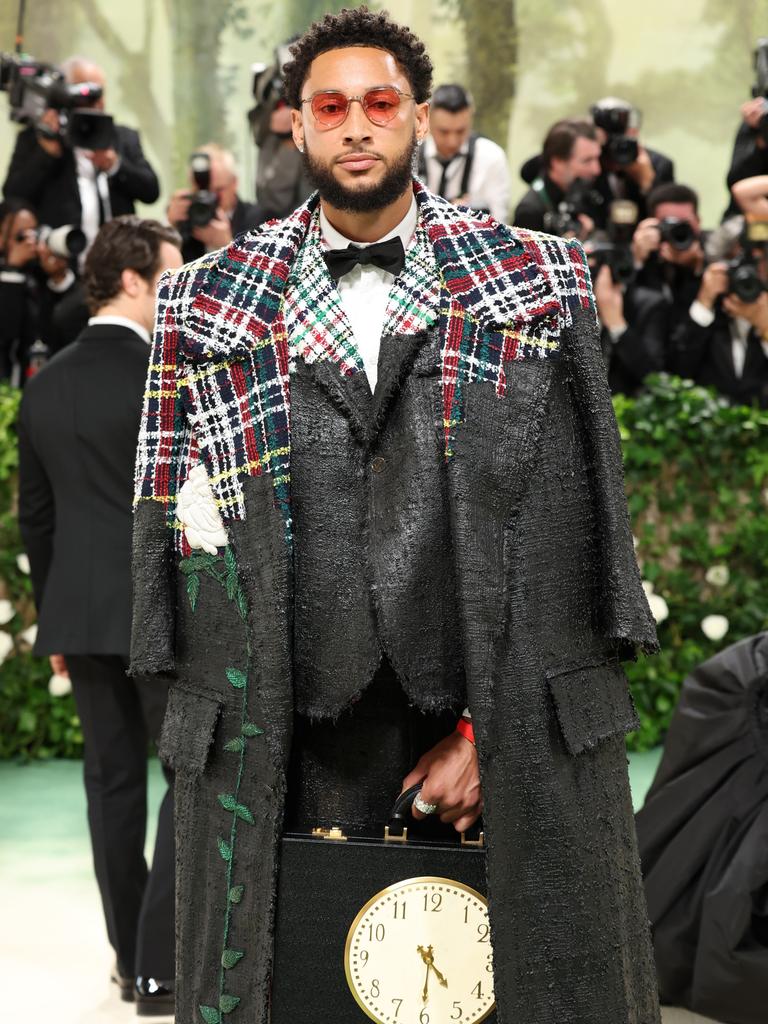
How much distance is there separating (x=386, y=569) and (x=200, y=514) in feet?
0.94

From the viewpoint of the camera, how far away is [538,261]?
7.41 ft

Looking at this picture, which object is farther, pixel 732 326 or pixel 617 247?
pixel 617 247

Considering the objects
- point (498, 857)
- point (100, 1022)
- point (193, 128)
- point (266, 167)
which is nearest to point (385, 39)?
point (498, 857)

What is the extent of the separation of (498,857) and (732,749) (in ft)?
6.09

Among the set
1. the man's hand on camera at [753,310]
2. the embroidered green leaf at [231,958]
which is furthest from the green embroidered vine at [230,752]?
the man's hand on camera at [753,310]

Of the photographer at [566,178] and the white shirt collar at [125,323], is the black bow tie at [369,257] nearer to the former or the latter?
the white shirt collar at [125,323]

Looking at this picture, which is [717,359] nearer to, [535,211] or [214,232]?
[535,211]

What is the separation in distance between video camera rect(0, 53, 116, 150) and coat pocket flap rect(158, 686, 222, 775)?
5515 millimetres

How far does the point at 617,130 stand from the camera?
7688mm

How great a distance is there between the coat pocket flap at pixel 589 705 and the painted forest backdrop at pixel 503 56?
9.76 meters

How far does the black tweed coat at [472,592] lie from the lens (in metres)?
2.12

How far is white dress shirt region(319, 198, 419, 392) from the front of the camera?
2.31 metres

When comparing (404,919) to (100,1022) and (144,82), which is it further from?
(144,82)

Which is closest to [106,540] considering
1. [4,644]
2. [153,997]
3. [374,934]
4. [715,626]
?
[153,997]
